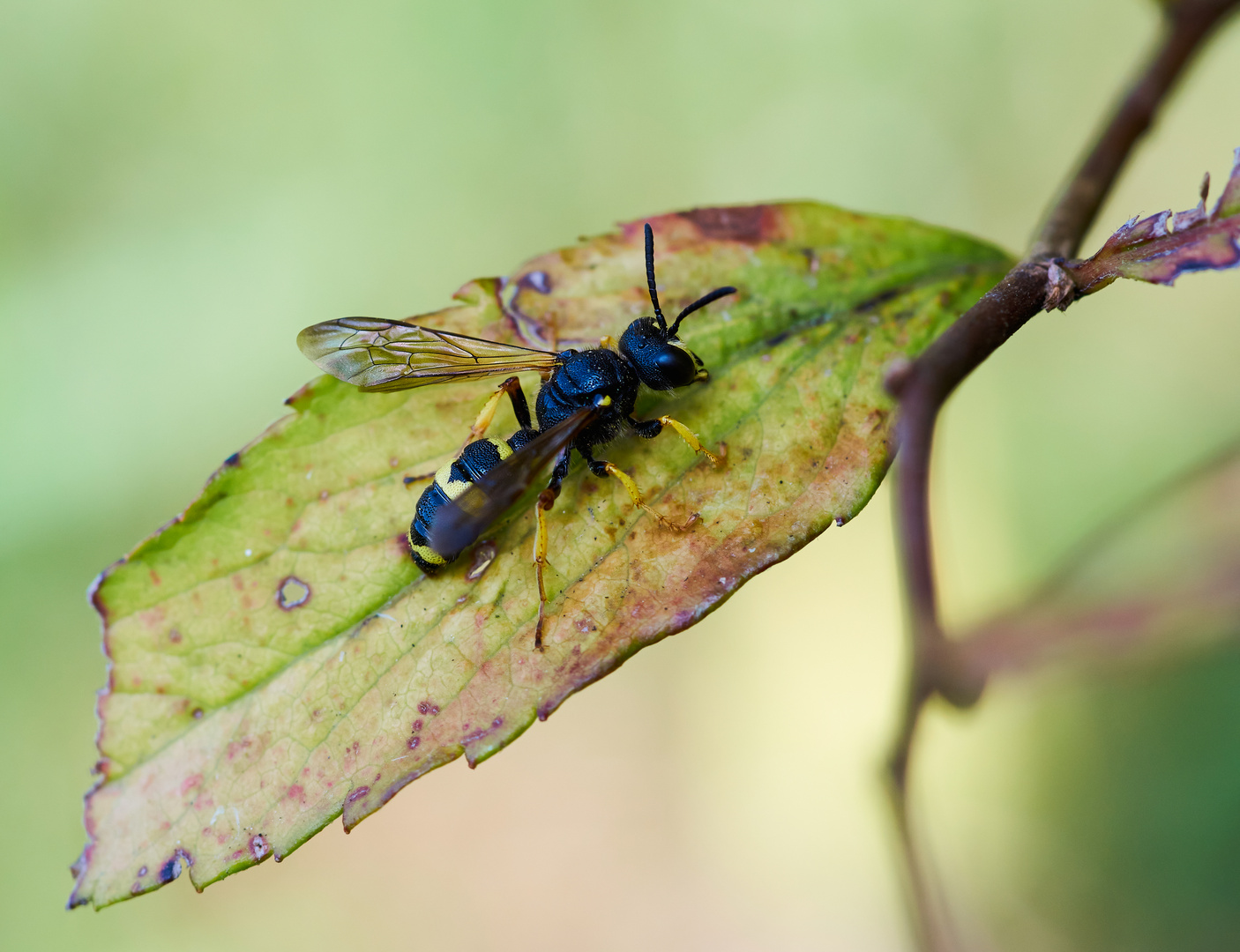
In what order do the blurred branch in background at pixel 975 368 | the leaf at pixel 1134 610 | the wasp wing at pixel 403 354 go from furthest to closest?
1. the wasp wing at pixel 403 354
2. the leaf at pixel 1134 610
3. the blurred branch in background at pixel 975 368

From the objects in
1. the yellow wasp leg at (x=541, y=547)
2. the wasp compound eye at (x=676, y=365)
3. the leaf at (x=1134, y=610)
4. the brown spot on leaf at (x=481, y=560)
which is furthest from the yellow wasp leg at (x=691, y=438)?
the leaf at (x=1134, y=610)

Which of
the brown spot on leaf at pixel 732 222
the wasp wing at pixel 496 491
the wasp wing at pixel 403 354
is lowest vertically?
the wasp wing at pixel 496 491

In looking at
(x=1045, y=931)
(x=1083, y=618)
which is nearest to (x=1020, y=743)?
(x=1045, y=931)

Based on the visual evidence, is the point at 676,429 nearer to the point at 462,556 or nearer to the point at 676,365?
the point at 676,365

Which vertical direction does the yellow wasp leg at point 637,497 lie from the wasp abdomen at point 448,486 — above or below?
below

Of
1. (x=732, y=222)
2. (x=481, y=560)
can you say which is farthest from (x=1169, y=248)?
(x=481, y=560)

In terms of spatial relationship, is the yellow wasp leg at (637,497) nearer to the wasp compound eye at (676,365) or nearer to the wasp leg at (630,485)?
the wasp leg at (630,485)
